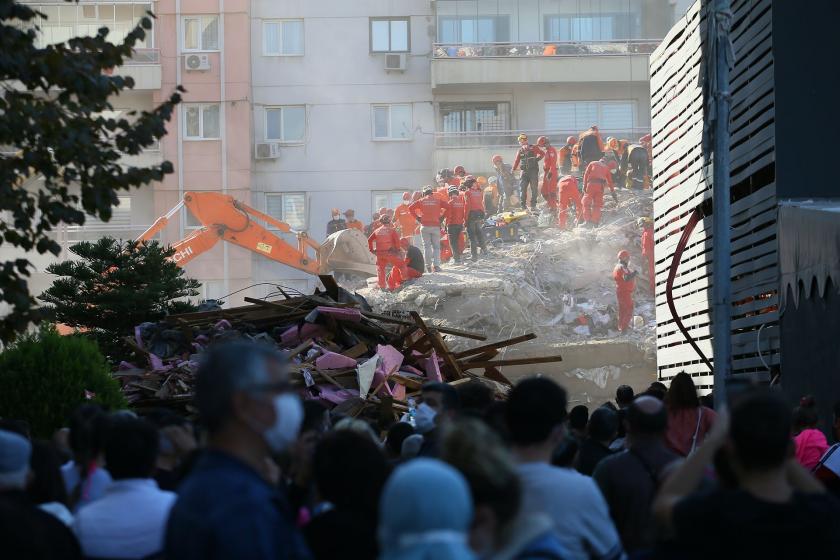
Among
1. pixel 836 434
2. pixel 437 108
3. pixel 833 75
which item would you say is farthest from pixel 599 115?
pixel 836 434

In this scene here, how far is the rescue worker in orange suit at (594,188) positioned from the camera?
39.7m

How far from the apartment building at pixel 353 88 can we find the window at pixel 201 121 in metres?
0.05

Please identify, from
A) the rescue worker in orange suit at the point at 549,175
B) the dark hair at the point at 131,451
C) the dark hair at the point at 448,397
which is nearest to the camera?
the dark hair at the point at 131,451

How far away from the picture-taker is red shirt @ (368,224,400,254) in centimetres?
3691

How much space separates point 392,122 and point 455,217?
37.8ft

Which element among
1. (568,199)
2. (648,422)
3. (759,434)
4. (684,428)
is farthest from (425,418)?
(568,199)

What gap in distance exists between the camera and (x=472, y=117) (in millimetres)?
49875

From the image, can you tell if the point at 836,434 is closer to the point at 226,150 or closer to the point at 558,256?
the point at 558,256

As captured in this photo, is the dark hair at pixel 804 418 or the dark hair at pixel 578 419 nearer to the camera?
the dark hair at pixel 804 418

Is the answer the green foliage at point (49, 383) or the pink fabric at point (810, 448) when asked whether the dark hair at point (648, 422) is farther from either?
the green foliage at point (49, 383)

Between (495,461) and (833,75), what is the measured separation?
11382mm

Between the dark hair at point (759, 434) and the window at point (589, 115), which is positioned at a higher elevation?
the window at point (589, 115)

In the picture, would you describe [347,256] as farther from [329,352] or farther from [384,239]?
[329,352]

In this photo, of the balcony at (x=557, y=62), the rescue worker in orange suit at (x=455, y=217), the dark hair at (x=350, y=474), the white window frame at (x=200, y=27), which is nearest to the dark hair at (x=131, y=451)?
the dark hair at (x=350, y=474)
